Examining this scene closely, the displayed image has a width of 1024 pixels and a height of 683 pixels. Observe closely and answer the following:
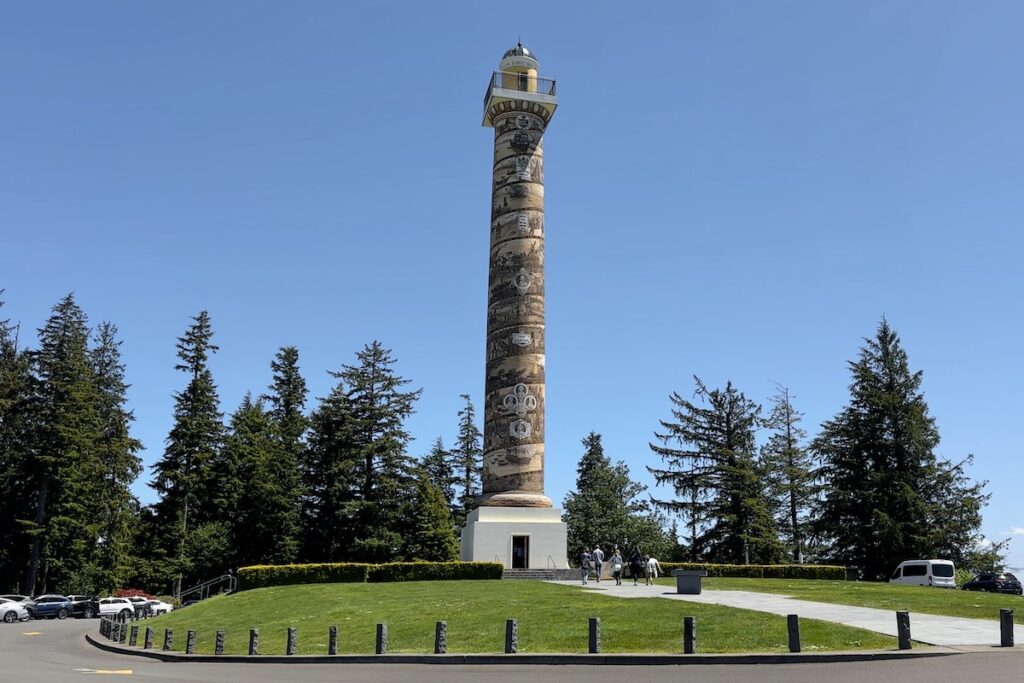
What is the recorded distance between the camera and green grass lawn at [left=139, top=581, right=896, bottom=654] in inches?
622

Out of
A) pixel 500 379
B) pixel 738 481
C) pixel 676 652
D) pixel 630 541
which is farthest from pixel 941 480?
pixel 676 652

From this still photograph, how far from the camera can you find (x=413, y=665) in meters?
15.0

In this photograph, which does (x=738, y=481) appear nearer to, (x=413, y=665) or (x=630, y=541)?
(x=630, y=541)

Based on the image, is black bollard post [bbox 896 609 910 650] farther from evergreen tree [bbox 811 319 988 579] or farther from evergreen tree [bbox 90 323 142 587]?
evergreen tree [bbox 90 323 142 587]

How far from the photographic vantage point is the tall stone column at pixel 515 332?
128 ft

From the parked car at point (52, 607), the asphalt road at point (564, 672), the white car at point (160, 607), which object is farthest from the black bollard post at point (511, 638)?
the parked car at point (52, 607)

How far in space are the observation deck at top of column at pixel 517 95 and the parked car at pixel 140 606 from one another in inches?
1102

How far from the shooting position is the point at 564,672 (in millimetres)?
13383

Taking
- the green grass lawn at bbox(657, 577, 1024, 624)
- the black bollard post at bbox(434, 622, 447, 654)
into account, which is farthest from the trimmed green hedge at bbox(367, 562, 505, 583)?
the black bollard post at bbox(434, 622, 447, 654)

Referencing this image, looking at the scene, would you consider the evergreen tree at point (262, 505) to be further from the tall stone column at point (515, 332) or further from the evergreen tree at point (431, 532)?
the tall stone column at point (515, 332)

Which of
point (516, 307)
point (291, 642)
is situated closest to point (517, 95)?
point (516, 307)

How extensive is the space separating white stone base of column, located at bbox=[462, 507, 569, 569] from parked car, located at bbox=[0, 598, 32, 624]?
66.9ft

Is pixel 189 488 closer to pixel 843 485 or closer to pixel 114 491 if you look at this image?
pixel 114 491

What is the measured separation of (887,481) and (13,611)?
44.2 m
